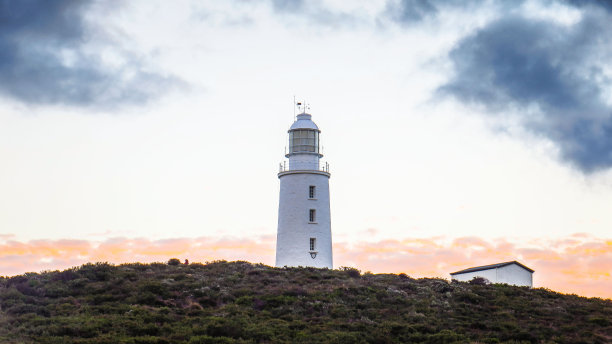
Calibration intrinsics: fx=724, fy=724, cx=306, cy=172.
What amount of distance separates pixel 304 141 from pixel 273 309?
1933 cm

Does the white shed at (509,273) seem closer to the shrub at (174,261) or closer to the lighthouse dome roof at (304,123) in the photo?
the lighthouse dome roof at (304,123)

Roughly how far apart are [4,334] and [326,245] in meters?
25.1

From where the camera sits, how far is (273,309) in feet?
115

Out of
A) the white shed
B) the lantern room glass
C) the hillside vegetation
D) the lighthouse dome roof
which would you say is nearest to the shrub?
the hillside vegetation

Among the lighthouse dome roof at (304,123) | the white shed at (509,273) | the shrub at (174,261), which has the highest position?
the lighthouse dome roof at (304,123)

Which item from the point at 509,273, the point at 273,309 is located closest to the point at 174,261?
the point at 273,309

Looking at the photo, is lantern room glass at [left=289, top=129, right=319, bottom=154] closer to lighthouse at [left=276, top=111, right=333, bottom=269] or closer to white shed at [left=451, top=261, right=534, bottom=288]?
lighthouse at [left=276, top=111, right=333, bottom=269]

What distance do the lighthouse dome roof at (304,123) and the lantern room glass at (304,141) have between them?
0.29 metres

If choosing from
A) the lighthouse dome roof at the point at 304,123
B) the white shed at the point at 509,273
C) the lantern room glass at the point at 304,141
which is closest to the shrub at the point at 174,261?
the lantern room glass at the point at 304,141

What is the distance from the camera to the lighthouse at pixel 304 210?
4925cm

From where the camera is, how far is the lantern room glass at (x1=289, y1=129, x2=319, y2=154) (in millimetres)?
51875

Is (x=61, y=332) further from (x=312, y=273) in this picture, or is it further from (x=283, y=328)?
(x=312, y=273)

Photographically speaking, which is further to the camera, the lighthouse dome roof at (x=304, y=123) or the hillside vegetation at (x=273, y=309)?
the lighthouse dome roof at (x=304, y=123)

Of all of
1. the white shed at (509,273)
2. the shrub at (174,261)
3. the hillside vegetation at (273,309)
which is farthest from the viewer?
the white shed at (509,273)
